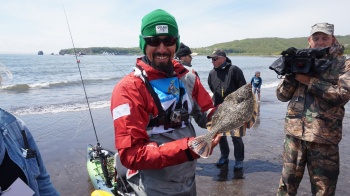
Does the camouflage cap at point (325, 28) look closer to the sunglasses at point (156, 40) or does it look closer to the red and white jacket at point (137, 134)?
the sunglasses at point (156, 40)

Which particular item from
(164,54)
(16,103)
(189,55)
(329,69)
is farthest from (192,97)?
(16,103)

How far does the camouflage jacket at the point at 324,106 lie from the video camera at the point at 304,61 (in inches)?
6.1

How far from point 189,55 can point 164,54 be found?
4.75 m

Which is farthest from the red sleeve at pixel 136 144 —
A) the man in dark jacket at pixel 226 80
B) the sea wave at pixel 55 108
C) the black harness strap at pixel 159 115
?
the sea wave at pixel 55 108

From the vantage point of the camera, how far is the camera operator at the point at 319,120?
3752mm

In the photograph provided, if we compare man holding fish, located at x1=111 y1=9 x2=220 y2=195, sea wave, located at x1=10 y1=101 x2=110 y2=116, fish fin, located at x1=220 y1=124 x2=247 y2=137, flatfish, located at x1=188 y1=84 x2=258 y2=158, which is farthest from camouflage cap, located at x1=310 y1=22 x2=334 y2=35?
sea wave, located at x1=10 y1=101 x2=110 y2=116

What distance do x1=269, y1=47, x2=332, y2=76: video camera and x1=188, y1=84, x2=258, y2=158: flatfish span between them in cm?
145

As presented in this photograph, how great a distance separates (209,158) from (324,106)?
14.0 ft

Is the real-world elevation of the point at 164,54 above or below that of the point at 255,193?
above

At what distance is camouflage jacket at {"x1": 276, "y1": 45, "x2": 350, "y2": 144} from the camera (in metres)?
3.67

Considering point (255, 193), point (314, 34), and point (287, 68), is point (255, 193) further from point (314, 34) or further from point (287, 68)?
point (314, 34)

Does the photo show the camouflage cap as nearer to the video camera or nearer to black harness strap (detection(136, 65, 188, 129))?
the video camera

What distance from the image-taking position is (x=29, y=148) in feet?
7.36

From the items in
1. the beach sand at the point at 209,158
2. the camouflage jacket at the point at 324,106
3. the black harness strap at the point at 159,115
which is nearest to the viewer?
the black harness strap at the point at 159,115
